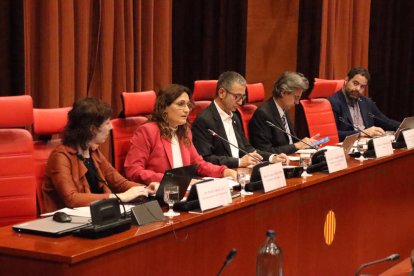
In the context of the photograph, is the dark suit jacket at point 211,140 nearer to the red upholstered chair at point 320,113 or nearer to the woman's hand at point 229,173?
the woman's hand at point 229,173

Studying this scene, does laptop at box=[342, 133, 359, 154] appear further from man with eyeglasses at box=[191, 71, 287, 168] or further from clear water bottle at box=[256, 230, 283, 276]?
clear water bottle at box=[256, 230, 283, 276]

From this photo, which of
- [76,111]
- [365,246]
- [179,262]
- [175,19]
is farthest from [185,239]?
[175,19]

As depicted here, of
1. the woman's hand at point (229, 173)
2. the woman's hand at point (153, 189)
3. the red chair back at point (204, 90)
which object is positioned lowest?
the woman's hand at point (229, 173)

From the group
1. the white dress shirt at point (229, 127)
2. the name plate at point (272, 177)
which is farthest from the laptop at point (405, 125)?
the name plate at point (272, 177)

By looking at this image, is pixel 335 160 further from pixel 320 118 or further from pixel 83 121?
pixel 320 118

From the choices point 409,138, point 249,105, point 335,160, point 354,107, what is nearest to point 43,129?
point 335,160

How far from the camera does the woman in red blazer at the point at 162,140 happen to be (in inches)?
148

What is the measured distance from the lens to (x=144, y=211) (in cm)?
264

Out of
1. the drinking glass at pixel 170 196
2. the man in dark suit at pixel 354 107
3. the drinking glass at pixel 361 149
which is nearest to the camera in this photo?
the drinking glass at pixel 170 196

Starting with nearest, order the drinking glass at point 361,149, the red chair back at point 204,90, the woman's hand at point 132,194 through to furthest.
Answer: the woman's hand at point 132,194, the drinking glass at point 361,149, the red chair back at point 204,90

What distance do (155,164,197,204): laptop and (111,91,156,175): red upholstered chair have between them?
960 mm

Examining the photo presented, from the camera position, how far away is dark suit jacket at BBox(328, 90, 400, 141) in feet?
18.9

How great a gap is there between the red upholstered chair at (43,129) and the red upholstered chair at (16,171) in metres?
0.05

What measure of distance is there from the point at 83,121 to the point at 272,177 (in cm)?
88
